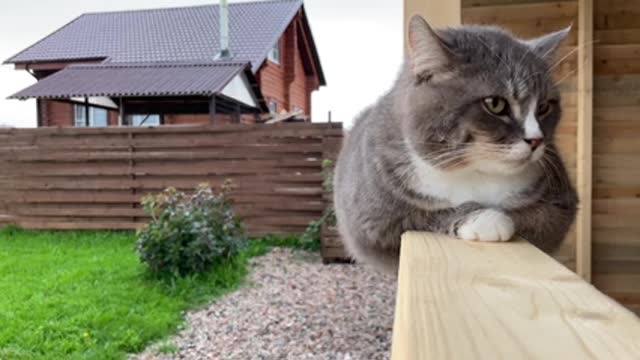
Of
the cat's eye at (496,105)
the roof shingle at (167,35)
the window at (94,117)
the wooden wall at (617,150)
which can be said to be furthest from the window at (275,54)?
the cat's eye at (496,105)

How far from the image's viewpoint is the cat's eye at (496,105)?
3.13ft

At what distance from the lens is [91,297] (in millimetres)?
3750

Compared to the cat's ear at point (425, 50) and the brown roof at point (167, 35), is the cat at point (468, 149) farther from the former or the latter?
the brown roof at point (167, 35)

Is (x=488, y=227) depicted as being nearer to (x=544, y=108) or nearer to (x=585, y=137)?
(x=544, y=108)

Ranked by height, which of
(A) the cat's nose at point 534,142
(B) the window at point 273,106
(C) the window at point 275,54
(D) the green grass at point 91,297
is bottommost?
(D) the green grass at point 91,297

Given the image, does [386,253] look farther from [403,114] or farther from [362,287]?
[362,287]

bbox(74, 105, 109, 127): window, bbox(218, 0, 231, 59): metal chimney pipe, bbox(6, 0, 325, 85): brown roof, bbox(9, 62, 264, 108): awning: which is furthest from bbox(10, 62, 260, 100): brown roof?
bbox(74, 105, 109, 127): window

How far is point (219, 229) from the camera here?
4.48 metres

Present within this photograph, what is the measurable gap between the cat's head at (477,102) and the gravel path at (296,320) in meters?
2.18

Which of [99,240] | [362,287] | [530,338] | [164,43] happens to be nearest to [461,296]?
[530,338]

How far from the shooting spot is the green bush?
4.17 m

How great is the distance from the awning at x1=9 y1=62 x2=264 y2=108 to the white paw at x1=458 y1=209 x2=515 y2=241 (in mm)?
7856

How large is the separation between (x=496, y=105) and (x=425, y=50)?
146mm

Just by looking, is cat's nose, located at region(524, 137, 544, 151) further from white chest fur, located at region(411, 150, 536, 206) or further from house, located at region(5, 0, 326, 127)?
house, located at region(5, 0, 326, 127)
